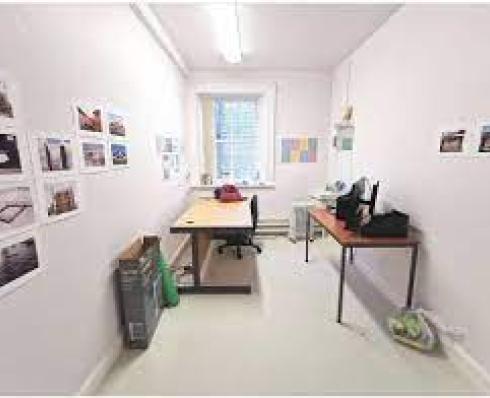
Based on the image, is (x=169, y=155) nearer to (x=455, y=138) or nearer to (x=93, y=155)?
A: (x=93, y=155)

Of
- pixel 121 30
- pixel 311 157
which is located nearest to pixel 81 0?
pixel 121 30

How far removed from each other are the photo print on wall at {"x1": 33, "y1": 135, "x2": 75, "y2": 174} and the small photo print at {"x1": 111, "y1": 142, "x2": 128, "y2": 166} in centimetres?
50

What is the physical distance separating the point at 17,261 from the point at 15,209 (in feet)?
0.71

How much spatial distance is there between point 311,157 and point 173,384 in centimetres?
397

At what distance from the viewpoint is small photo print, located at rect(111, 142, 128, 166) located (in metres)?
2.12

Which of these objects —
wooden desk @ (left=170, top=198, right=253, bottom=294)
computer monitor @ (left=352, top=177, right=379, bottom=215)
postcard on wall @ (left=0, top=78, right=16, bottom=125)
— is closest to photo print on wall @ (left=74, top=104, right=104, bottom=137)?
postcard on wall @ (left=0, top=78, right=16, bottom=125)

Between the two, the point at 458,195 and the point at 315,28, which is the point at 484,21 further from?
the point at 315,28

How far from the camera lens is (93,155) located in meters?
1.84

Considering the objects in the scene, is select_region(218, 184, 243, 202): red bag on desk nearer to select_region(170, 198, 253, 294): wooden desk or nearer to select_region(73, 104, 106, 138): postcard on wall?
select_region(170, 198, 253, 294): wooden desk

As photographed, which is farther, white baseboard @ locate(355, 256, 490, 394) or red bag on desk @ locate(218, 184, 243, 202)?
red bag on desk @ locate(218, 184, 243, 202)

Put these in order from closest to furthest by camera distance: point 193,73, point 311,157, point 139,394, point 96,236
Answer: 1. point 139,394
2. point 96,236
3. point 193,73
4. point 311,157

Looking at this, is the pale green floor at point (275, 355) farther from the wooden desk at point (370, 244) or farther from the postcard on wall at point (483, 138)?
the postcard on wall at point (483, 138)

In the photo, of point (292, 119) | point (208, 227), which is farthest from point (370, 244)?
point (292, 119)

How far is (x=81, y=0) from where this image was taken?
174 cm
